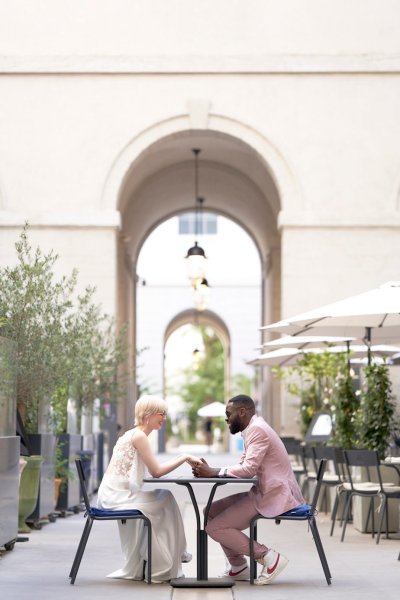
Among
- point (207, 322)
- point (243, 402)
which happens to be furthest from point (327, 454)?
point (207, 322)

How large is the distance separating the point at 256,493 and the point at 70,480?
22.2 feet

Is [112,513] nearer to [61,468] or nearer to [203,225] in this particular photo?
[61,468]

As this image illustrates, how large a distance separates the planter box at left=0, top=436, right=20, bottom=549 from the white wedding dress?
176cm

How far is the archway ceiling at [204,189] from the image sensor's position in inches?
961

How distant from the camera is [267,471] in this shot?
8688 mm

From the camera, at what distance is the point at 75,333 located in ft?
47.0

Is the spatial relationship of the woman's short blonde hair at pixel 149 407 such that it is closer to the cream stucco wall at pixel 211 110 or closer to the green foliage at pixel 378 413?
the green foliage at pixel 378 413

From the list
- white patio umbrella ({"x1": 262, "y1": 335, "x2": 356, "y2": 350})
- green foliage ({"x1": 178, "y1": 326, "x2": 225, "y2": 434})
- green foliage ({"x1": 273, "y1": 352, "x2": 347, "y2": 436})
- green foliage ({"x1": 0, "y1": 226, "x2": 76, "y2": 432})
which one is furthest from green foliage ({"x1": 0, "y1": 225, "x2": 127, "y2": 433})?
green foliage ({"x1": 178, "y1": 326, "x2": 225, "y2": 434})

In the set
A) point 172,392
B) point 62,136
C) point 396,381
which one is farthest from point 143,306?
point 396,381

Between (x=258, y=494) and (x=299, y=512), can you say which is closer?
(x=299, y=512)

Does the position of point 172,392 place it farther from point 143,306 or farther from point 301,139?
point 301,139

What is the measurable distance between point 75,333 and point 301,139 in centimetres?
723

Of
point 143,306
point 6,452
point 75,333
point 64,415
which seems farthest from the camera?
point 143,306

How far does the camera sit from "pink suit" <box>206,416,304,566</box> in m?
8.59
